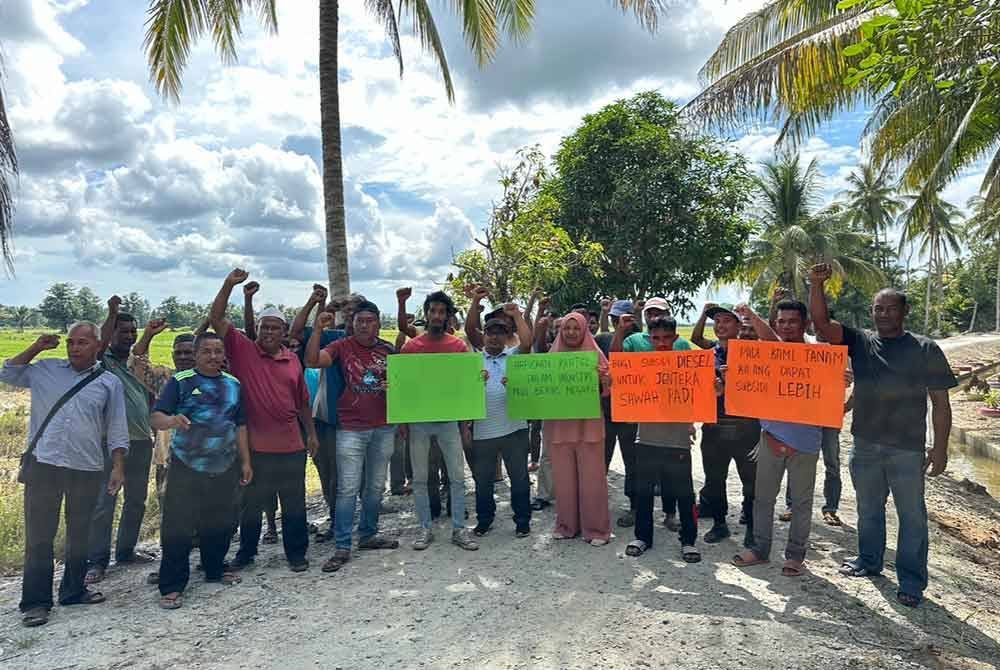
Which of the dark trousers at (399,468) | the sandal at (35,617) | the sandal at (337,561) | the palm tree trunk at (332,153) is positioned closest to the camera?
the sandal at (35,617)

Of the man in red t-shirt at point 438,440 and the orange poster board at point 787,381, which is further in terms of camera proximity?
the man in red t-shirt at point 438,440

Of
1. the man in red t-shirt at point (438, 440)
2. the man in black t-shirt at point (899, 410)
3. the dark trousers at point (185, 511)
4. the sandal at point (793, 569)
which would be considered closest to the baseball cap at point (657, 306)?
the man in black t-shirt at point (899, 410)

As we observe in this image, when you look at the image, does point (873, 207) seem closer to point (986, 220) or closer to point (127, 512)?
point (986, 220)

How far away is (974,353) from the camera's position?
94.5 feet

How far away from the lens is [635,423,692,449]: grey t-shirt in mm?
4941

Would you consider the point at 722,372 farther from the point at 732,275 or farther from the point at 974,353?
the point at 974,353

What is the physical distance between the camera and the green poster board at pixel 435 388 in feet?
16.6

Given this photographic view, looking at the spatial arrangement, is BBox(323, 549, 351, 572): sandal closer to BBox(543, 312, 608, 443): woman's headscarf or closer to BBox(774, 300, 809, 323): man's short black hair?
BBox(543, 312, 608, 443): woman's headscarf

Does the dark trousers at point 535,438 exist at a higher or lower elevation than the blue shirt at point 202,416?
lower

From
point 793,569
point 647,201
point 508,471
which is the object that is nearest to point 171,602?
point 508,471

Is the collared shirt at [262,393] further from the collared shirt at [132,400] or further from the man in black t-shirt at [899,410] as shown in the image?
the man in black t-shirt at [899,410]

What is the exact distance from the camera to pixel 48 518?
13.5 feet

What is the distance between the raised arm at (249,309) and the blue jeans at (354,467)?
1.10m

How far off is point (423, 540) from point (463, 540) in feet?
1.15
